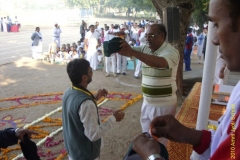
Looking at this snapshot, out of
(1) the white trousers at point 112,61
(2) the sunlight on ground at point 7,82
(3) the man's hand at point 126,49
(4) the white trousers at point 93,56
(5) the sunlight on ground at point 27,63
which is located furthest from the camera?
(5) the sunlight on ground at point 27,63

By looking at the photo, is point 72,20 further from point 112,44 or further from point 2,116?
point 112,44

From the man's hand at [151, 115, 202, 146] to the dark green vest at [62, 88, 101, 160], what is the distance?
3.10 feet

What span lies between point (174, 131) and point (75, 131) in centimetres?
121

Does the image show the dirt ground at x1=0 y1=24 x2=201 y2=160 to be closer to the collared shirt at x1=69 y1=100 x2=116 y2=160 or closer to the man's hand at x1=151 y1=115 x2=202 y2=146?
the collared shirt at x1=69 y1=100 x2=116 y2=160

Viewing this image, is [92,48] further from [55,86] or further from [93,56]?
[55,86]

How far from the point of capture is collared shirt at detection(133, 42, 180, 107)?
301cm

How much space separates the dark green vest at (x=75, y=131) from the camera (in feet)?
7.41

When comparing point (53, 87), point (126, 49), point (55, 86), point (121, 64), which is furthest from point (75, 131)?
point (121, 64)

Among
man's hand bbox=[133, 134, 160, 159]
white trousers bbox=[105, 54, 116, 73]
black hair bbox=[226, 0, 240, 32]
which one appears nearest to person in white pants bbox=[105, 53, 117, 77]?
white trousers bbox=[105, 54, 116, 73]

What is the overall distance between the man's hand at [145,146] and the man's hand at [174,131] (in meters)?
0.25

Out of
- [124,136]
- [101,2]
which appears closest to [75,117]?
[124,136]

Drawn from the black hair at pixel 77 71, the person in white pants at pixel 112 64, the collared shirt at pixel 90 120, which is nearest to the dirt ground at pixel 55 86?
the person in white pants at pixel 112 64

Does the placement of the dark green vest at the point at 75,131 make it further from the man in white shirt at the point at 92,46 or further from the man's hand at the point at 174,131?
the man in white shirt at the point at 92,46

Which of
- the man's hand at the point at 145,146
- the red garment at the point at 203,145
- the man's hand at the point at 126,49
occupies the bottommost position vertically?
the red garment at the point at 203,145
